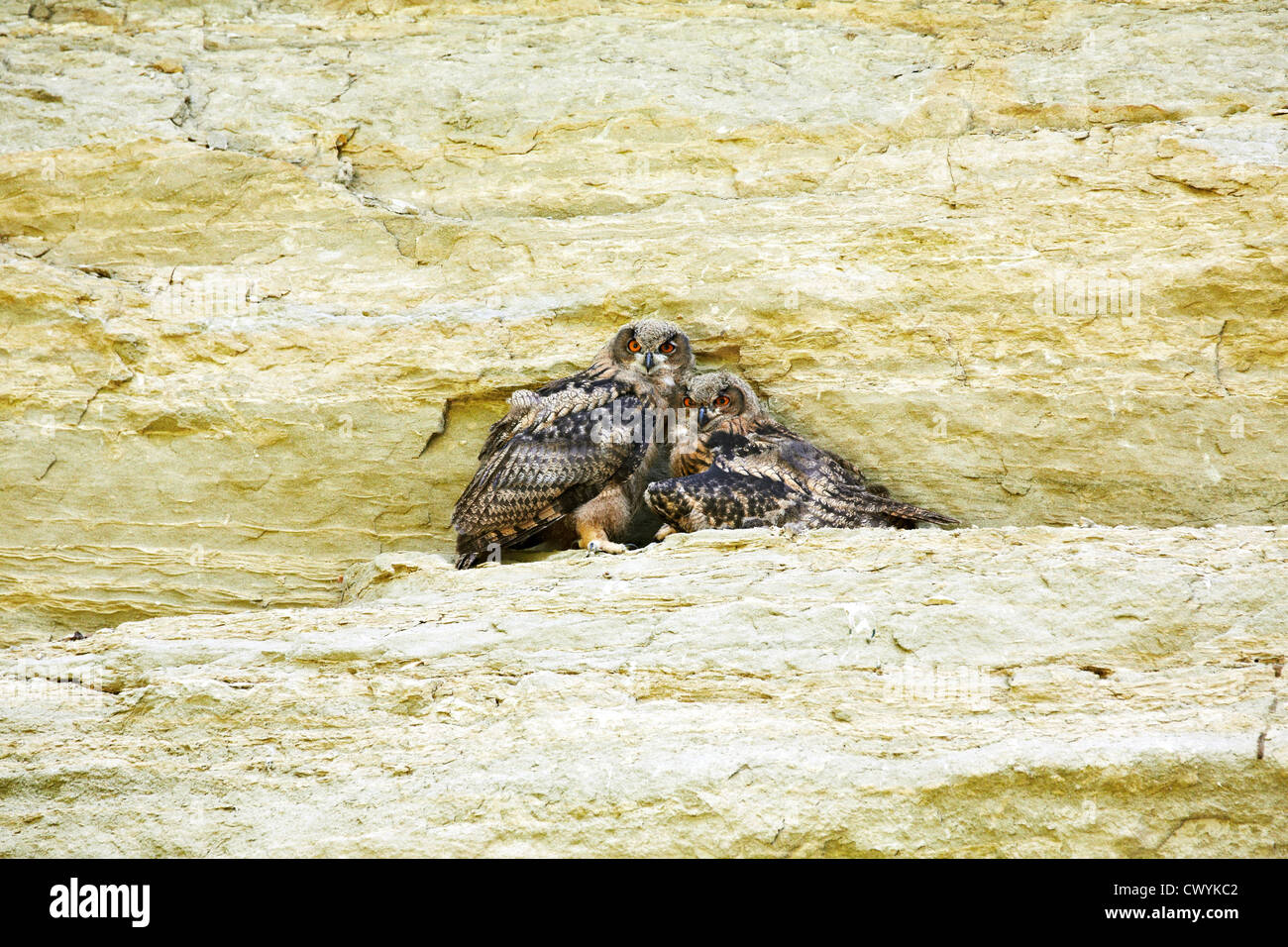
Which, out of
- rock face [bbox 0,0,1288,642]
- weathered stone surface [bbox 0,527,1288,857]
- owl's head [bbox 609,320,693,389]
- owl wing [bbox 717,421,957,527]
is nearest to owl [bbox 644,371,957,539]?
owl wing [bbox 717,421,957,527]

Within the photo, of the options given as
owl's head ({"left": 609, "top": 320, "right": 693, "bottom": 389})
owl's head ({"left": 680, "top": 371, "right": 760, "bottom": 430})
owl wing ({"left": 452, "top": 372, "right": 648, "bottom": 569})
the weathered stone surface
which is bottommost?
the weathered stone surface

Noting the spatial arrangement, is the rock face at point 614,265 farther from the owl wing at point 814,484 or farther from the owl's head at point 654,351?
the owl wing at point 814,484

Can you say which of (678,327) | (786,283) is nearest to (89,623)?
(678,327)

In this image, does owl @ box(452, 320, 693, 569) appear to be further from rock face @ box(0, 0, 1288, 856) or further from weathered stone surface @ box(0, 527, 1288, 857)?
weathered stone surface @ box(0, 527, 1288, 857)

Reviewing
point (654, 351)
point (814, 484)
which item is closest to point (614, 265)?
point (654, 351)

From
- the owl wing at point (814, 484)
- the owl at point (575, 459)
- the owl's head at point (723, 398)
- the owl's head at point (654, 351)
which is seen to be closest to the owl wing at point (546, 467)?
the owl at point (575, 459)

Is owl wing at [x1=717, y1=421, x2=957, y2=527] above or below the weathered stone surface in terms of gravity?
above

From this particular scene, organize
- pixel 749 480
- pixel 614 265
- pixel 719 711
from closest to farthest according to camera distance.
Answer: pixel 719 711, pixel 749 480, pixel 614 265

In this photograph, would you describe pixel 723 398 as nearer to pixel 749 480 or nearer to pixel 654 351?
pixel 654 351
